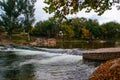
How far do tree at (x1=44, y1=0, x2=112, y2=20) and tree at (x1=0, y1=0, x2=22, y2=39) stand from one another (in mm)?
79791

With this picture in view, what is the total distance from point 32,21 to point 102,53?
64.5m

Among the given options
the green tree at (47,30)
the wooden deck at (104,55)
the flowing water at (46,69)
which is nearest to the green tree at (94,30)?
the green tree at (47,30)

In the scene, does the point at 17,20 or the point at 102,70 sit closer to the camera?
the point at 102,70

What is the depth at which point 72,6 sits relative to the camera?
6453 millimetres

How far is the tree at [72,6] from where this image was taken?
6.38 m

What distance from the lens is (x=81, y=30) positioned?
132m

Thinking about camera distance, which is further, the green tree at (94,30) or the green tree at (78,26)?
the green tree at (94,30)

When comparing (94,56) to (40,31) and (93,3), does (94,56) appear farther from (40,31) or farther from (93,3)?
(40,31)

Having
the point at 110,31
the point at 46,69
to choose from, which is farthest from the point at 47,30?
the point at 46,69

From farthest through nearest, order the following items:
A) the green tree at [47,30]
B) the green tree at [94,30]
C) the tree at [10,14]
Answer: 1. the green tree at [94,30]
2. the green tree at [47,30]
3. the tree at [10,14]

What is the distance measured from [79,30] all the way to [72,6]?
125024 millimetres

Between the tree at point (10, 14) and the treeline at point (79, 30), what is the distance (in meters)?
22.9

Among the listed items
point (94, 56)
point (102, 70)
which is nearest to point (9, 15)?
point (94, 56)

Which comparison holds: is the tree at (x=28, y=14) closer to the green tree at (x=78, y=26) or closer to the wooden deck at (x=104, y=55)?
the green tree at (x=78, y=26)
